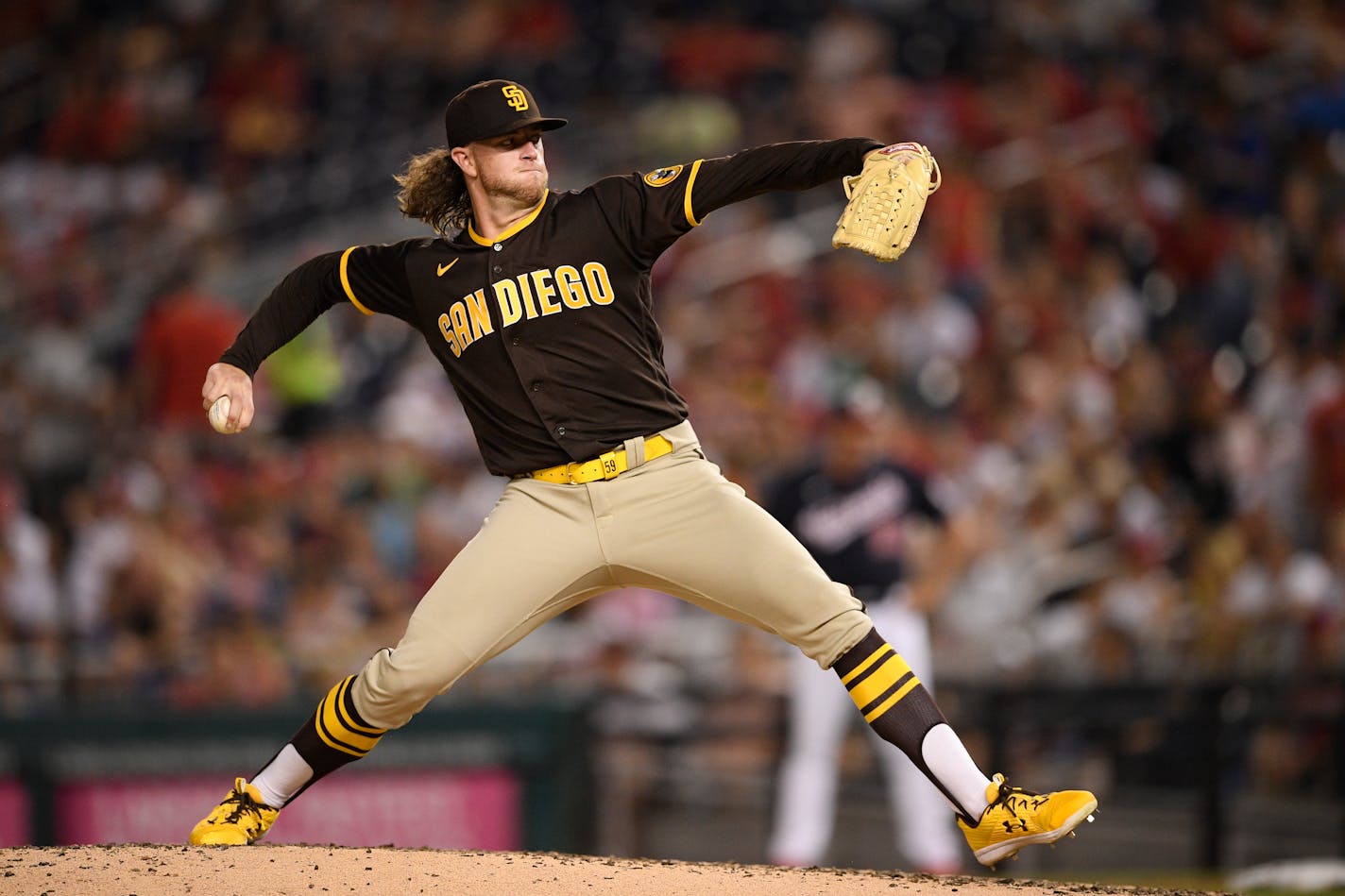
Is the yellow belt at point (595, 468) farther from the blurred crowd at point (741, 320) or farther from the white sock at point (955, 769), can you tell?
the blurred crowd at point (741, 320)

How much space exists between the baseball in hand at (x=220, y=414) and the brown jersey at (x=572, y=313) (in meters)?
0.56

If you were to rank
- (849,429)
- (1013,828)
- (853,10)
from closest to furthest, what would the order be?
(1013,828)
(849,429)
(853,10)

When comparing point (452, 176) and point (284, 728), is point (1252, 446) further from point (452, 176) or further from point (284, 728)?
point (452, 176)

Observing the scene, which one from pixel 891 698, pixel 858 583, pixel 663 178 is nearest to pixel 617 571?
pixel 891 698

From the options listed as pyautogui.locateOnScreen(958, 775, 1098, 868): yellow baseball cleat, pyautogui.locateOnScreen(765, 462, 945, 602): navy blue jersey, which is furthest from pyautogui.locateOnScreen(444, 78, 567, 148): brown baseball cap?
pyautogui.locateOnScreen(765, 462, 945, 602): navy blue jersey

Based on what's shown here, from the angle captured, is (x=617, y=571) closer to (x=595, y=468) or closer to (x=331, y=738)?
(x=595, y=468)

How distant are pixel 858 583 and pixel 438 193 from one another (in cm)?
338

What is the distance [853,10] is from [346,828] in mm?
8062

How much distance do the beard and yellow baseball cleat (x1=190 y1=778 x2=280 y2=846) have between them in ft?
5.53

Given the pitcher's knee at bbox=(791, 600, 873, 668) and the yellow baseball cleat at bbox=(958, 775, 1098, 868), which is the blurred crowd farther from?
the yellow baseball cleat at bbox=(958, 775, 1098, 868)

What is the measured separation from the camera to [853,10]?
44.4 ft

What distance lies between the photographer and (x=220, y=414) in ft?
14.1

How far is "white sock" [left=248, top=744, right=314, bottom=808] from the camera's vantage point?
4625mm

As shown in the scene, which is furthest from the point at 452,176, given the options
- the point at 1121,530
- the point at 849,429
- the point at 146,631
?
the point at 1121,530
